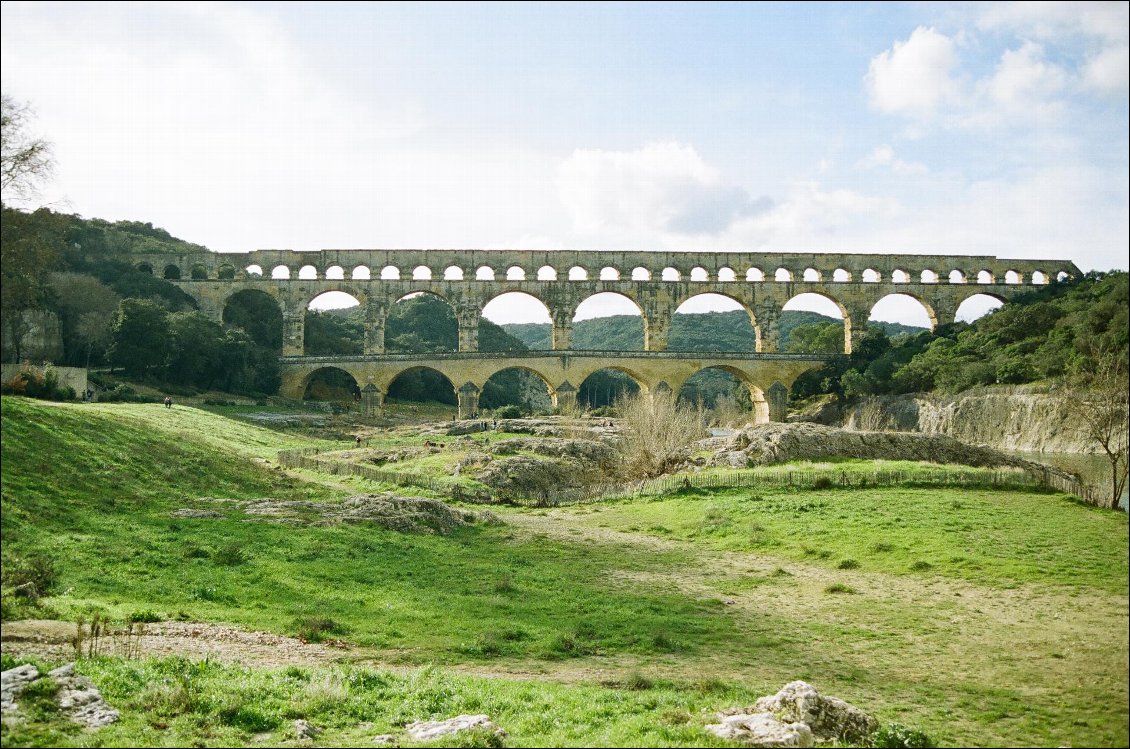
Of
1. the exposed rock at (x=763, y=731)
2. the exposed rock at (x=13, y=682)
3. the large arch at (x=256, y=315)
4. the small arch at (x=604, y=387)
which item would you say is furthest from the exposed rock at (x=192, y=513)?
the small arch at (x=604, y=387)

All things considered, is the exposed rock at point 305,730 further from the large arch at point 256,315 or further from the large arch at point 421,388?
the large arch at point 421,388

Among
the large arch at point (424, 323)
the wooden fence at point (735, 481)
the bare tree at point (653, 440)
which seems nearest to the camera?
the wooden fence at point (735, 481)

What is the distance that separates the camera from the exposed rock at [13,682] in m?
6.23

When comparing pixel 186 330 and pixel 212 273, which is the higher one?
pixel 212 273

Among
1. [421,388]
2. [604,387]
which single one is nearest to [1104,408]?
[421,388]

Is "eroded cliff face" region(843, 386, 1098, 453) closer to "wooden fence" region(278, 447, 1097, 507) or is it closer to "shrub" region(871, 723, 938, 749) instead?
"wooden fence" region(278, 447, 1097, 507)

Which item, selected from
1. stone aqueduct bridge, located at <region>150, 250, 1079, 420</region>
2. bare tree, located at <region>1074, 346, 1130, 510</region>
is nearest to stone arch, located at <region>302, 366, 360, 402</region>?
stone aqueduct bridge, located at <region>150, 250, 1079, 420</region>

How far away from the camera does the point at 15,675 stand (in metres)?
6.64

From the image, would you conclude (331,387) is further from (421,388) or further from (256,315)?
(421,388)

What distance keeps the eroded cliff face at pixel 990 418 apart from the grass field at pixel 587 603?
15.5 m

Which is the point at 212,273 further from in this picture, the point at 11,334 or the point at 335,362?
the point at 11,334

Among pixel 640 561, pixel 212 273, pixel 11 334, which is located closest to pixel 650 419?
pixel 640 561

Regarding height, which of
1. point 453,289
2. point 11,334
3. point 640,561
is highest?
point 453,289

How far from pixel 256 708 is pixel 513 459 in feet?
72.1
